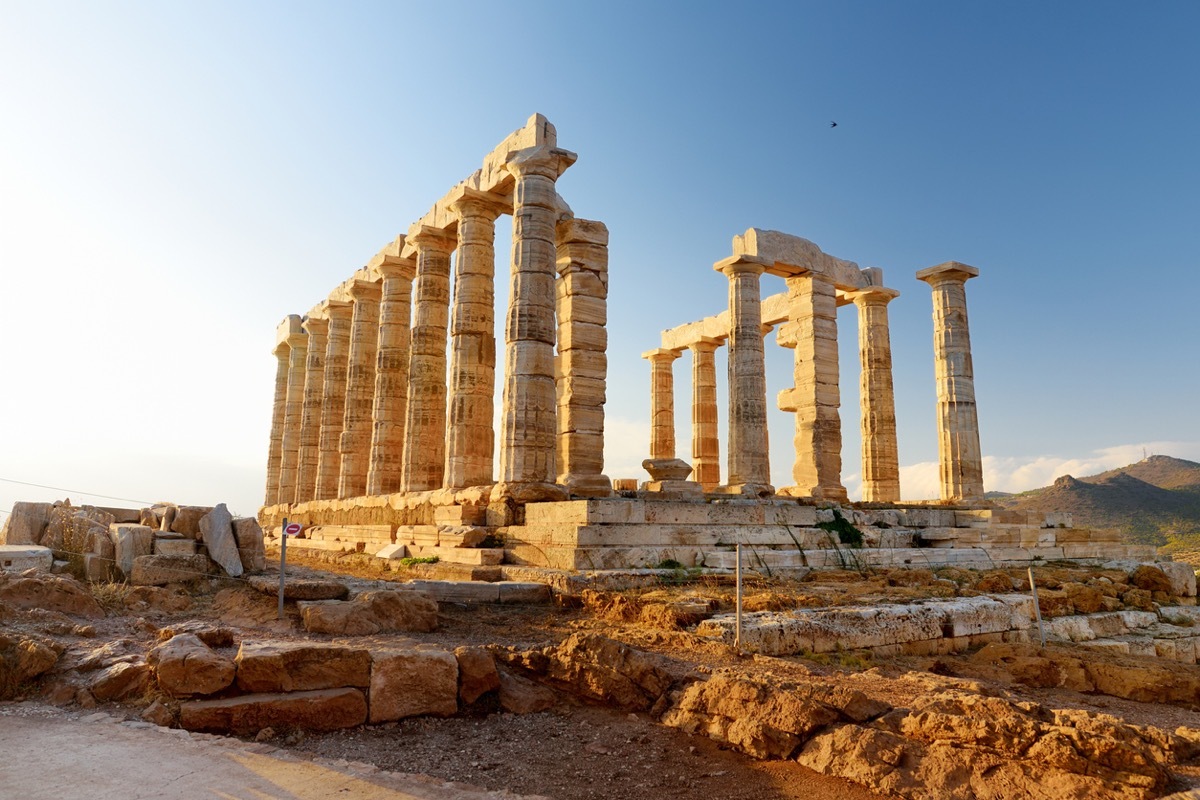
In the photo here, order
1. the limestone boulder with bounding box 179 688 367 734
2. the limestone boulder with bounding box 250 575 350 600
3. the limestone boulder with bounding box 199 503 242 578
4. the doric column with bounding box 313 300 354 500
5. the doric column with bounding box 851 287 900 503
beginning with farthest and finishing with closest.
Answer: the doric column with bounding box 313 300 354 500 → the doric column with bounding box 851 287 900 503 → the limestone boulder with bounding box 199 503 242 578 → the limestone boulder with bounding box 250 575 350 600 → the limestone boulder with bounding box 179 688 367 734


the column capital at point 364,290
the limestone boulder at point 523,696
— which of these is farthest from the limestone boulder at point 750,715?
the column capital at point 364,290

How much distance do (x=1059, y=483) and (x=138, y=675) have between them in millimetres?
61966

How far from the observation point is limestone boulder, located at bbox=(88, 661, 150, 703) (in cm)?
582

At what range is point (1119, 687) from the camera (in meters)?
7.81

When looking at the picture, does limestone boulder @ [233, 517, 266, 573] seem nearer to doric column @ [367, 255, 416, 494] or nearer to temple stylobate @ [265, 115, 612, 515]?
temple stylobate @ [265, 115, 612, 515]

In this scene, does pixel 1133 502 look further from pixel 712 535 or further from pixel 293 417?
pixel 293 417

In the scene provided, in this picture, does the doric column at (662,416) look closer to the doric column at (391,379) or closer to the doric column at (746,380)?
the doric column at (746,380)

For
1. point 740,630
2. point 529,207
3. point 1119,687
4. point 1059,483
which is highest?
point 529,207

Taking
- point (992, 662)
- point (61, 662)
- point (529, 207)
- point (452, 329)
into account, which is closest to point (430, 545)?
point (452, 329)

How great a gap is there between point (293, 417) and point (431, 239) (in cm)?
1331

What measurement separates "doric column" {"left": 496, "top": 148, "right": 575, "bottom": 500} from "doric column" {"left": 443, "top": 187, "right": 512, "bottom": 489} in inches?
71.4

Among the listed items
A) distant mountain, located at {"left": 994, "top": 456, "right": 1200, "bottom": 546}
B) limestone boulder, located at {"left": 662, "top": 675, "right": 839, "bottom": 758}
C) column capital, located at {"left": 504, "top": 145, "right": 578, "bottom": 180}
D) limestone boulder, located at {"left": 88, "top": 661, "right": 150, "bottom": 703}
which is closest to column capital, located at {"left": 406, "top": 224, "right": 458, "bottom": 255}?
column capital, located at {"left": 504, "top": 145, "right": 578, "bottom": 180}

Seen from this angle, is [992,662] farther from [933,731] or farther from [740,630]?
[933,731]

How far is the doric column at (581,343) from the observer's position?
57.5 ft
